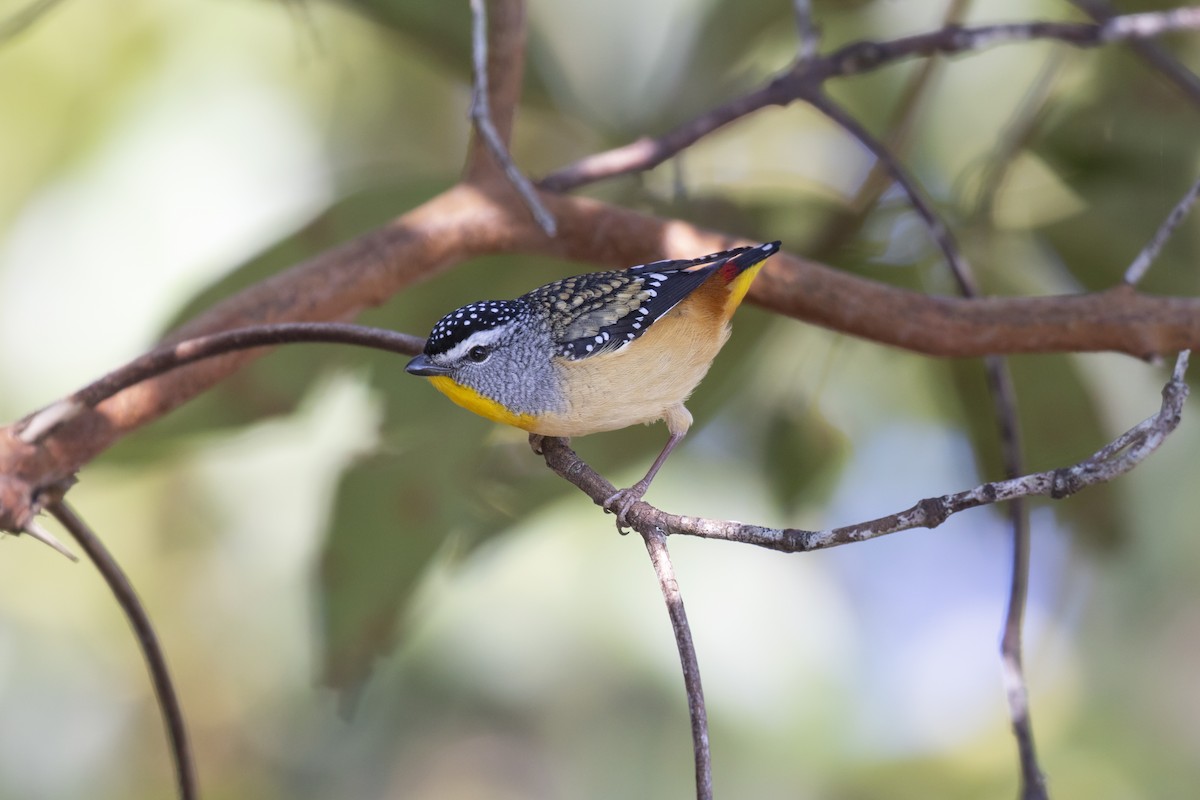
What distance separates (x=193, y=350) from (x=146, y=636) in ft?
0.73

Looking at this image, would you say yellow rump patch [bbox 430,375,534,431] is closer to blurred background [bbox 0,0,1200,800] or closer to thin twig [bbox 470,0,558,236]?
thin twig [bbox 470,0,558,236]

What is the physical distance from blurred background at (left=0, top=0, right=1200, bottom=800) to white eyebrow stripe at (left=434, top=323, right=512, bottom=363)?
46cm

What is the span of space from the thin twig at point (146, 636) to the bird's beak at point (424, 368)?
0.24 metres

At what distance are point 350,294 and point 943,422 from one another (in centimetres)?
77

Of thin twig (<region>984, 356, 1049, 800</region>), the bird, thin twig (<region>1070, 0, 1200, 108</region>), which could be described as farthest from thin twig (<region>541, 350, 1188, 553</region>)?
thin twig (<region>1070, 0, 1200, 108</region>)

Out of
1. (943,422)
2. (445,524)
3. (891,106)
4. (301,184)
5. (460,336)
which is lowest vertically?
(460,336)

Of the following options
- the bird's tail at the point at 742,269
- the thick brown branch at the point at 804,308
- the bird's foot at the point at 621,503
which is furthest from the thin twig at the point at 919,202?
the bird's foot at the point at 621,503

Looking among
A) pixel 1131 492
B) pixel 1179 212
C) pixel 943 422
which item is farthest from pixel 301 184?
pixel 1131 492

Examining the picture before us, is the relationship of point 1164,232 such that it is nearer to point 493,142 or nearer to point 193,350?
point 493,142

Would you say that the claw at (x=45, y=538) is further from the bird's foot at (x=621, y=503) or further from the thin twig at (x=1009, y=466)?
the thin twig at (x=1009, y=466)

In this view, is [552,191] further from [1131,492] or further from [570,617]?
[1131,492]

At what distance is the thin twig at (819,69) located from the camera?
73 cm

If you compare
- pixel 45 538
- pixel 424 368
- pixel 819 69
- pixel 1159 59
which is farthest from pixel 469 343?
pixel 1159 59

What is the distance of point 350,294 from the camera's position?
0.66m
